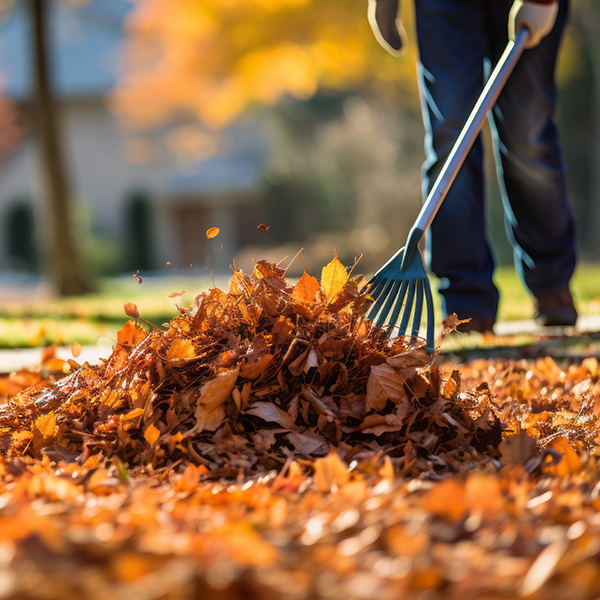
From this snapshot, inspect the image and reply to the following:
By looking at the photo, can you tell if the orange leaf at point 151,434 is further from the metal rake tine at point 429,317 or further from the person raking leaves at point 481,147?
the person raking leaves at point 481,147

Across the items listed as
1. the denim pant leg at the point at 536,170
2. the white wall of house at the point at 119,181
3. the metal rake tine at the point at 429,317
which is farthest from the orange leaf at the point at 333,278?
the white wall of house at the point at 119,181

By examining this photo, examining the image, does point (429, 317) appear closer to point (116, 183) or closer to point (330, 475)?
point (330, 475)

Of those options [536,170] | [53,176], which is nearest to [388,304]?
[536,170]

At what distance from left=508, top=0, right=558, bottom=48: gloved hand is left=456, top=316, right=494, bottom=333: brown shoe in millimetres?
1139

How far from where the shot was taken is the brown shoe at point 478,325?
2990 mm

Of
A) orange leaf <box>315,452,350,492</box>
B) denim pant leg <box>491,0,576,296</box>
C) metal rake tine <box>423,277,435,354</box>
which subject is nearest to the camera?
orange leaf <box>315,452,350,492</box>

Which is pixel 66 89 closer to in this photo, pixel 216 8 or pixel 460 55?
pixel 216 8

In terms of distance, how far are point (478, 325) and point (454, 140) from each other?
802 millimetres

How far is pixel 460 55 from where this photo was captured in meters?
2.91

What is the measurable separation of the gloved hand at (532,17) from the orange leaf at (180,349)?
189 centimetres

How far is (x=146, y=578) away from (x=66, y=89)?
23.8m

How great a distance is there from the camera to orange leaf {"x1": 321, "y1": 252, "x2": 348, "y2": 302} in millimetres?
1726

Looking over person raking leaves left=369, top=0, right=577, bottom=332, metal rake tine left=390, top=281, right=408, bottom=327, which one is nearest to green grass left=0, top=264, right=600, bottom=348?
person raking leaves left=369, top=0, right=577, bottom=332

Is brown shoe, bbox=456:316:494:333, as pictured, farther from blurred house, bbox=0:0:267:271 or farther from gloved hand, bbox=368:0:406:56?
blurred house, bbox=0:0:267:271
